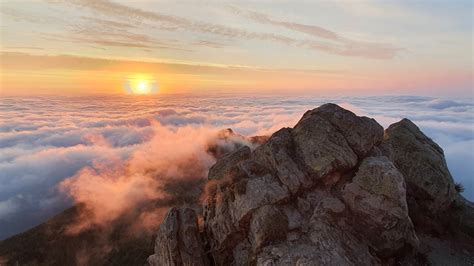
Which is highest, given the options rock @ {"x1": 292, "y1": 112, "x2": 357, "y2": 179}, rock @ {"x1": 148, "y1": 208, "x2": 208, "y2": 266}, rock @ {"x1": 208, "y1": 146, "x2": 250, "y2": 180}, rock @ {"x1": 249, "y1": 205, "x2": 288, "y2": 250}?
rock @ {"x1": 292, "y1": 112, "x2": 357, "y2": 179}

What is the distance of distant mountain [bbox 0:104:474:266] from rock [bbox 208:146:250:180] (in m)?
0.16

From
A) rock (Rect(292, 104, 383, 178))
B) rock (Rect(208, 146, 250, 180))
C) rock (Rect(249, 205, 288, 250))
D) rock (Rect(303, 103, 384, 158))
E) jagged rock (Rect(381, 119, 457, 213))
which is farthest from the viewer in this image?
rock (Rect(208, 146, 250, 180))

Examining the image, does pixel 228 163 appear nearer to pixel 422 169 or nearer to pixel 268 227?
pixel 268 227

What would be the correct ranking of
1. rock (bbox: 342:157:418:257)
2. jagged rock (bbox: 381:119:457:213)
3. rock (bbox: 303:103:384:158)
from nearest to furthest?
rock (bbox: 342:157:418:257)
rock (bbox: 303:103:384:158)
jagged rock (bbox: 381:119:457:213)

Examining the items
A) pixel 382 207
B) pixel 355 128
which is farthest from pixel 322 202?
pixel 355 128

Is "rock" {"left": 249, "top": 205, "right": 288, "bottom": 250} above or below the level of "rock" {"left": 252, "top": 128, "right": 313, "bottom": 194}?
below

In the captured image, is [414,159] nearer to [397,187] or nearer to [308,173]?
[397,187]

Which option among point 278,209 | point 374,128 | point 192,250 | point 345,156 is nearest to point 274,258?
point 278,209

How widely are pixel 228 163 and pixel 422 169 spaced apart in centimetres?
2721

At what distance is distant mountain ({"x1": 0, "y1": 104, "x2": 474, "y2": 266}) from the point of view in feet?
115

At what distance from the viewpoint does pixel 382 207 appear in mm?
35906

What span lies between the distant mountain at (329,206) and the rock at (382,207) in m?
0.10

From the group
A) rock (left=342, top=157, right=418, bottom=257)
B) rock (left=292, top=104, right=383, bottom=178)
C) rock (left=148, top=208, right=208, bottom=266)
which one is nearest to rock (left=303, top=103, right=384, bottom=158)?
rock (left=292, top=104, right=383, bottom=178)

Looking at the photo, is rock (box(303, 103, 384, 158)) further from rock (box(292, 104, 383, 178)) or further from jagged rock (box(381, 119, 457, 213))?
jagged rock (box(381, 119, 457, 213))
